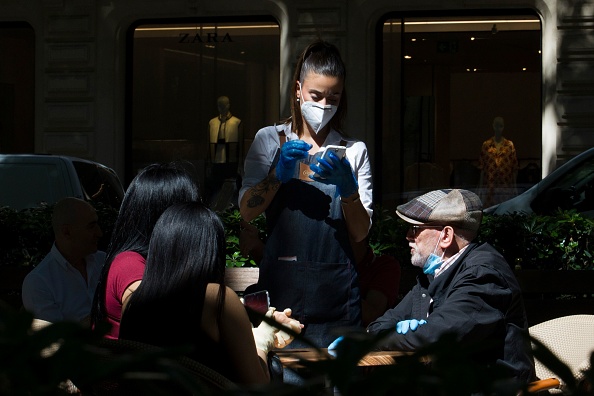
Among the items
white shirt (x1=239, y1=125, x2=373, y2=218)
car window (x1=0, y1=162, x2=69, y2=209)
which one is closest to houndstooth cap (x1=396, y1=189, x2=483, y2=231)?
white shirt (x1=239, y1=125, x2=373, y2=218)

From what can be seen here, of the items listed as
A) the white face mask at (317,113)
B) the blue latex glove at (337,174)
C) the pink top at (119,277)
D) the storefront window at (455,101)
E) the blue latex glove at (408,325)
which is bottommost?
the blue latex glove at (408,325)

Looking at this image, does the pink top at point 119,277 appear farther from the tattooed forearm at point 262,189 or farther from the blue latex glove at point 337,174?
the blue latex glove at point 337,174

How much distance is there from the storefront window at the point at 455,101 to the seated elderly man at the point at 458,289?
9149 millimetres

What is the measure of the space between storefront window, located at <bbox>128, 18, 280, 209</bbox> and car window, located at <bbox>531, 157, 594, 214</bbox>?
4585 millimetres

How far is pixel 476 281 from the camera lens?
11.8 feet

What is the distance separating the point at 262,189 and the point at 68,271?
180cm

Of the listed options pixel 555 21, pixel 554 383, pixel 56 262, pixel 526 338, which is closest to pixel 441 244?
pixel 554 383

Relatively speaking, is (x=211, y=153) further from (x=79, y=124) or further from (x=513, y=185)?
(x=513, y=185)

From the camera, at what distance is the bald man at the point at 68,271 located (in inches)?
201

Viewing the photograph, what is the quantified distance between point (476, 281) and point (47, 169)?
7.72 m

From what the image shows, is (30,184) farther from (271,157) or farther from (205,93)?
(271,157)

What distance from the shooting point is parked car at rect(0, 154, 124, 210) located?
Result: 34.0 feet

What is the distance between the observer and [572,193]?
9906 mm

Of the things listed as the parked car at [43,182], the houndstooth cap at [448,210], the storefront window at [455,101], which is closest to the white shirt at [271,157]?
the houndstooth cap at [448,210]
